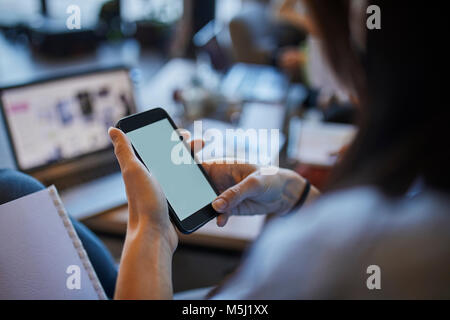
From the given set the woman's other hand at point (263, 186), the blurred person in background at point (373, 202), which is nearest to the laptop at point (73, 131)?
the woman's other hand at point (263, 186)

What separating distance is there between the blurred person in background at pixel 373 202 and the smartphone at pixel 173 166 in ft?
0.52

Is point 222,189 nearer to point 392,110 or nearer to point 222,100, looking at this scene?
point 392,110

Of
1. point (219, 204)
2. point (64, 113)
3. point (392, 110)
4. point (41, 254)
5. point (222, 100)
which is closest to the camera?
point (392, 110)

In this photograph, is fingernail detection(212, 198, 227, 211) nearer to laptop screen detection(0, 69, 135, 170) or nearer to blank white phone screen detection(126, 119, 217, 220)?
blank white phone screen detection(126, 119, 217, 220)

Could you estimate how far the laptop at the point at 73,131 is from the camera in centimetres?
103

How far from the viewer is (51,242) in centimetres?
58

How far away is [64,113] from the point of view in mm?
1101

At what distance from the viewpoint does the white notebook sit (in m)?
0.55

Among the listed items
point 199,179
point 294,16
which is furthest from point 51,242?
point 294,16

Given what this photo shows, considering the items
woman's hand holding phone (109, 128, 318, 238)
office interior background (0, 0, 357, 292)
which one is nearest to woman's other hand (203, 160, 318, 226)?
woman's hand holding phone (109, 128, 318, 238)

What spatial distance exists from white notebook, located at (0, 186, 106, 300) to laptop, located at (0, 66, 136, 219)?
0.43 metres

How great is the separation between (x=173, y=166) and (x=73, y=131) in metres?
0.58

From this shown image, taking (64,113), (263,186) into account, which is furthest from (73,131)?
(263,186)
